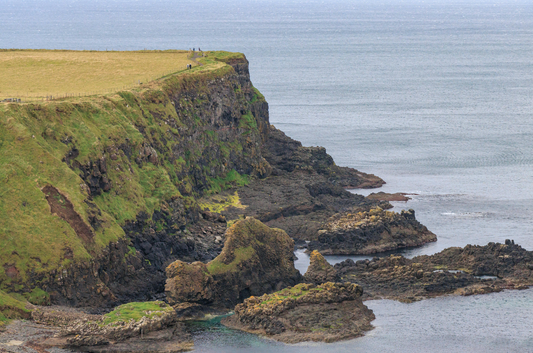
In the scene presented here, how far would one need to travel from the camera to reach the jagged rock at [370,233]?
339 feet

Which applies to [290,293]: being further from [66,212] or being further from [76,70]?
[76,70]

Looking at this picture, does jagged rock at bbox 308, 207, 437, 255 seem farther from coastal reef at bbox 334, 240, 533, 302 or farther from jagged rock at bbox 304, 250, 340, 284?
jagged rock at bbox 304, 250, 340, 284

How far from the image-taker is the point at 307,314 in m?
76.4

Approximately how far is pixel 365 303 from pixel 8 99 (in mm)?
45301

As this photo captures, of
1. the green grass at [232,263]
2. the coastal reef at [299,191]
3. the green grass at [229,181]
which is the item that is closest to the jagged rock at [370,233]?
the coastal reef at [299,191]

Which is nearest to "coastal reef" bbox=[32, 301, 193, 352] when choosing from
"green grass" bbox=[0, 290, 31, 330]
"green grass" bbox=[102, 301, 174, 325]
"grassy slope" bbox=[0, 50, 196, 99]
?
"green grass" bbox=[102, 301, 174, 325]

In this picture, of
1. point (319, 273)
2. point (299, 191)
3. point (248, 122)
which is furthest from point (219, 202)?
point (319, 273)

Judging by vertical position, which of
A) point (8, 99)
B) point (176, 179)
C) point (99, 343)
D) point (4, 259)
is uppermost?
point (8, 99)

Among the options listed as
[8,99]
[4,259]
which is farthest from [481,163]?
[4,259]

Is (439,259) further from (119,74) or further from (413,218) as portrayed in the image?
(119,74)

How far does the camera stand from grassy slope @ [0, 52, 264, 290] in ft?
253

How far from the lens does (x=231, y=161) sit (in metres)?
125

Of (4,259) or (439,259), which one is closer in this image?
(4,259)

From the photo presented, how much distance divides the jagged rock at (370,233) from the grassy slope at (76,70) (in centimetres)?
3439
